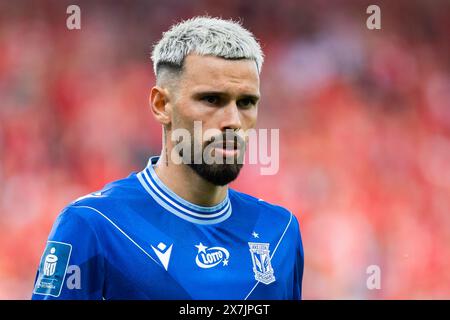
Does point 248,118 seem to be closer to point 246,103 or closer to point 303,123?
point 246,103

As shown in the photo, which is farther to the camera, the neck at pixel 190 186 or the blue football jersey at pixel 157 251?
the neck at pixel 190 186

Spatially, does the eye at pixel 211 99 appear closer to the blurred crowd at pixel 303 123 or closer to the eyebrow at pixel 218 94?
the eyebrow at pixel 218 94

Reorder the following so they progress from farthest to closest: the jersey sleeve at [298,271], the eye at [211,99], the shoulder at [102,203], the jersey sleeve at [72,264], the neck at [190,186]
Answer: the jersey sleeve at [298,271], the neck at [190,186], the eye at [211,99], the shoulder at [102,203], the jersey sleeve at [72,264]

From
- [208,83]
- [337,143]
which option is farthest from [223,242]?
[337,143]

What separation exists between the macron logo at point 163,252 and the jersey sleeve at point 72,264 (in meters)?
0.24

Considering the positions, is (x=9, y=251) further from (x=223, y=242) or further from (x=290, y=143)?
(x=223, y=242)

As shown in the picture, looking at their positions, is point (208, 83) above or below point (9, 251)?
above

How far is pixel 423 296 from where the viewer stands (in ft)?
26.0

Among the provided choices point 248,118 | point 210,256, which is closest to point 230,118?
point 248,118

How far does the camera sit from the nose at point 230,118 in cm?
283

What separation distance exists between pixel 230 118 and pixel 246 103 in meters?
0.14

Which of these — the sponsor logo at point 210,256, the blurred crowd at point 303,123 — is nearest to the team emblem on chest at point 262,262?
the sponsor logo at point 210,256

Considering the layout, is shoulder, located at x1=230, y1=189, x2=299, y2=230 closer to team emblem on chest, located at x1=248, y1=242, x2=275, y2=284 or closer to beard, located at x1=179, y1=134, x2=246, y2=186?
team emblem on chest, located at x1=248, y1=242, x2=275, y2=284

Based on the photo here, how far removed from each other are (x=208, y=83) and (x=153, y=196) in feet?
1.84
